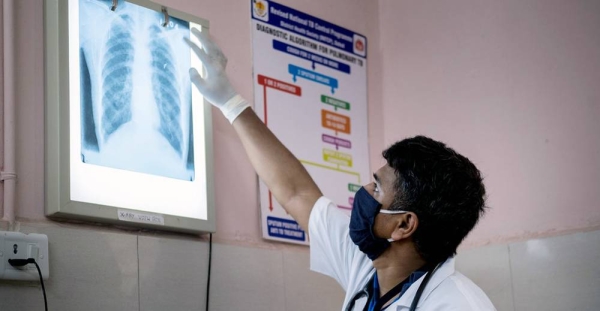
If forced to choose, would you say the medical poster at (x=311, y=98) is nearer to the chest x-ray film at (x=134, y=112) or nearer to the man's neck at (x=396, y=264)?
the chest x-ray film at (x=134, y=112)

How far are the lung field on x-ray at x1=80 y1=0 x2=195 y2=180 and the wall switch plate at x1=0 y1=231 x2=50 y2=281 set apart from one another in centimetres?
26

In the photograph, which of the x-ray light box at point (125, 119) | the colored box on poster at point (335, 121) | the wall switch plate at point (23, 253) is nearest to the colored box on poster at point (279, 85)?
the colored box on poster at point (335, 121)

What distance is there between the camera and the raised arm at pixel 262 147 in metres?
2.66

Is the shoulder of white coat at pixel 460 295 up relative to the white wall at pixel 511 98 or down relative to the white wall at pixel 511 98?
down

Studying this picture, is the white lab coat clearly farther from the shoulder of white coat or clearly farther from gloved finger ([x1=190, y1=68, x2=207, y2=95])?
gloved finger ([x1=190, y1=68, x2=207, y2=95])

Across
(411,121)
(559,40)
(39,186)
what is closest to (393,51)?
(411,121)

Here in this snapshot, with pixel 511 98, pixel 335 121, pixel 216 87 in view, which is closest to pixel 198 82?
pixel 216 87

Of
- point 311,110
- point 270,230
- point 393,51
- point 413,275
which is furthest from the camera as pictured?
point 393,51

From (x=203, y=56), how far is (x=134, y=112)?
241 mm

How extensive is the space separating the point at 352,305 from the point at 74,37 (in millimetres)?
988

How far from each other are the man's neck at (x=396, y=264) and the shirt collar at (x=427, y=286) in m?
0.06

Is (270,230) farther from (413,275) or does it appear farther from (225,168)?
(413,275)

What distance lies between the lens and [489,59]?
10.5 ft

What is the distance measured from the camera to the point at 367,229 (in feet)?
7.93
